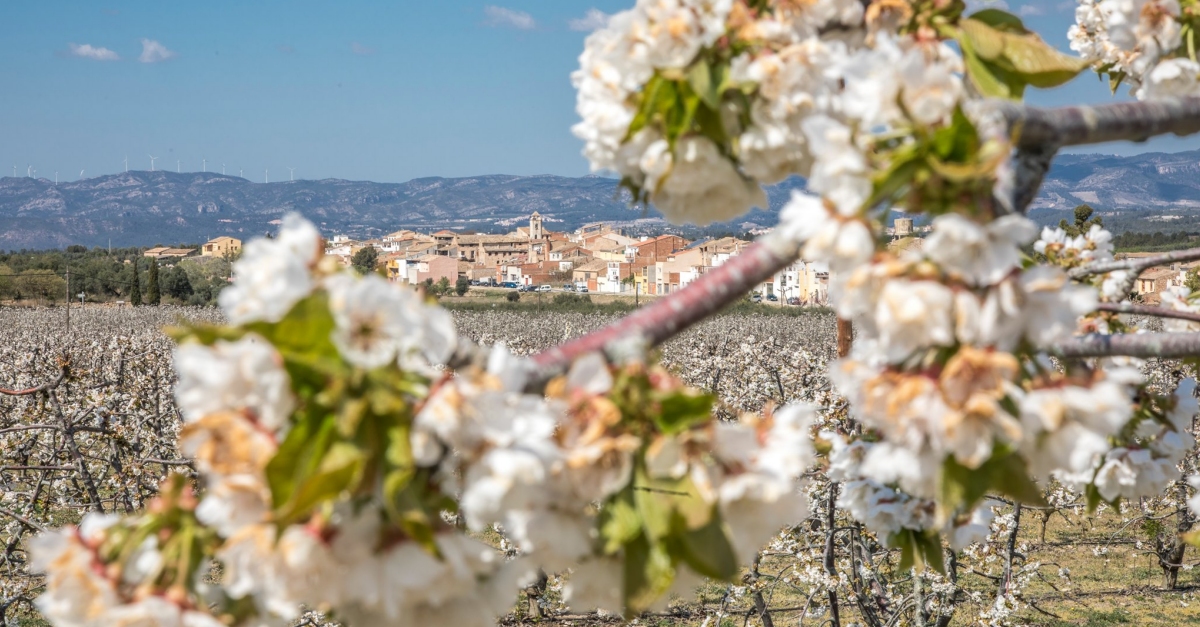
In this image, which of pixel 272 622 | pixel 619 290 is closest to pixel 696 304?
pixel 272 622

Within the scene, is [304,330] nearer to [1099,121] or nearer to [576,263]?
[1099,121]

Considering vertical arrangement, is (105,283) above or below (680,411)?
below

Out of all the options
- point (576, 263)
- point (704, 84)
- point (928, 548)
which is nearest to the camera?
point (704, 84)

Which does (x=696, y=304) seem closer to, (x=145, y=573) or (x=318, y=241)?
(x=318, y=241)

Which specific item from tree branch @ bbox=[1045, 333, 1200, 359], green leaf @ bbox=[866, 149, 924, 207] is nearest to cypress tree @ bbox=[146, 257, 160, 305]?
tree branch @ bbox=[1045, 333, 1200, 359]

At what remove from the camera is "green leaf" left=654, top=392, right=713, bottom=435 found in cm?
83

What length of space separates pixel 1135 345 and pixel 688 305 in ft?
3.05

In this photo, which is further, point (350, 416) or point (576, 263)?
point (576, 263)

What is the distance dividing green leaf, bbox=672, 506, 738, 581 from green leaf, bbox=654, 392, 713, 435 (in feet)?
0.25

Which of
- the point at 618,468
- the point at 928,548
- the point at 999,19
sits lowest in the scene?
the point at 928,548

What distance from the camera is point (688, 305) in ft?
3.23

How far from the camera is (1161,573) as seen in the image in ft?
40.5

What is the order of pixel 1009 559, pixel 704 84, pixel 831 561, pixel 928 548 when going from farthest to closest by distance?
1. pixel 1009 559
2. pixel 831 561
3. pixel 928 548
4. pixel 704 84

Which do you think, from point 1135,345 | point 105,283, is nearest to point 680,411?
point 1135,345
